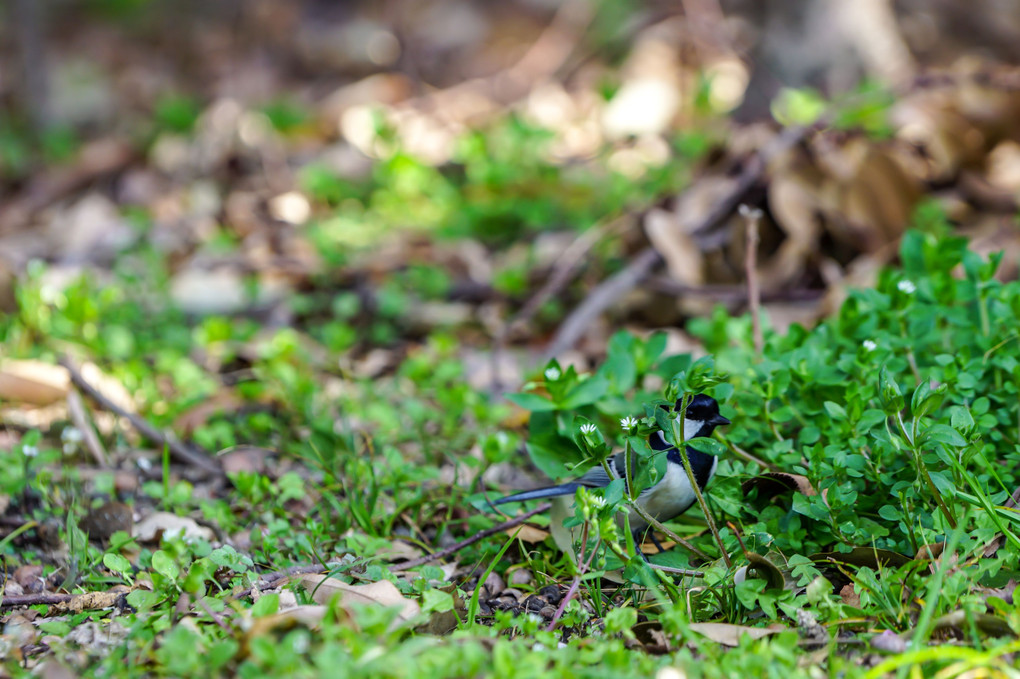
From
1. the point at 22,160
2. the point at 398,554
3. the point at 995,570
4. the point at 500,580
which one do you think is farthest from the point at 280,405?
the point at 22,160

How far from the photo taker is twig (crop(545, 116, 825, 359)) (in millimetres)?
3400

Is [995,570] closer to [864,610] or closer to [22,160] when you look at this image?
[864,610]

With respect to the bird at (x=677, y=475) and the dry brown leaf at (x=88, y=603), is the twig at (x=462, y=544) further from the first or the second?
the dry brown leaf at (x=88, y=603)

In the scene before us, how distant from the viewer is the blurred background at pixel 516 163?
3.69 m

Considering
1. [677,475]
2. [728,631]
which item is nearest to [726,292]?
[677,475]

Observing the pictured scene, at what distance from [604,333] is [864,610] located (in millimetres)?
1977

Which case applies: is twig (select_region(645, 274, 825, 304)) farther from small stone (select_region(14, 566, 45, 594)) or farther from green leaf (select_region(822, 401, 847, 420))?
small stone (select_region(14, 566, 45, 594))

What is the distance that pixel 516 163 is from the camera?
4.81m

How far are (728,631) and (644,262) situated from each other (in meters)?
2.05

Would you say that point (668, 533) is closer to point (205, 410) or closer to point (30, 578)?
point (30, 578)

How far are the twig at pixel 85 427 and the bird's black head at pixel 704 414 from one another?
184 cm

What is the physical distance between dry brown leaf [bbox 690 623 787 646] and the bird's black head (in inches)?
17.3

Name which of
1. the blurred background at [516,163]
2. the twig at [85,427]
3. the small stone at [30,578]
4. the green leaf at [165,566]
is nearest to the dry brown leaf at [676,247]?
the blurred background at [516,163]

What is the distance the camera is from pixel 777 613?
190 cm
